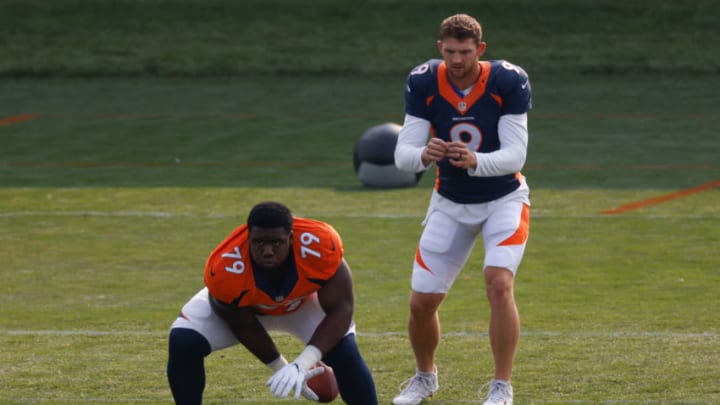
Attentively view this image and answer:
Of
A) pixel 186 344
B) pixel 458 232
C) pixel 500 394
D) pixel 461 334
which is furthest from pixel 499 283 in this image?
pixel 461 334

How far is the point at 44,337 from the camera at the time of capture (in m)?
8.94

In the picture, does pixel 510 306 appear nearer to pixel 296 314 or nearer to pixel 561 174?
pixel 296 314

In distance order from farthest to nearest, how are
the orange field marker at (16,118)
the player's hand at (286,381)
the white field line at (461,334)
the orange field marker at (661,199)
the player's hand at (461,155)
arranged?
the orange field marker at (16,118), the orange field marker at (661,199), the white field line at (461,334), the player's hand at (461,155), the player's hand at (286,381)

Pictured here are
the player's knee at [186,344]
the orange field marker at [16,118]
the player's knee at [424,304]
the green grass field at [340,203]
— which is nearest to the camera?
the player's knee at [186,344]

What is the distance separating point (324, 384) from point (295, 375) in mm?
581

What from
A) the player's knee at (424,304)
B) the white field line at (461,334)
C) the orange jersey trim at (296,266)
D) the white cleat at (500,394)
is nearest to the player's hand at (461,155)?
the player's knee at (424,304)

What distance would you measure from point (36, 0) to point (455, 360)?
74.8 ft

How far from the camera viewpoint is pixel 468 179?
7133mm

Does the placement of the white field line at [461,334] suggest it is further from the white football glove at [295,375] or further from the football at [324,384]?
the white football glove at [295,375]

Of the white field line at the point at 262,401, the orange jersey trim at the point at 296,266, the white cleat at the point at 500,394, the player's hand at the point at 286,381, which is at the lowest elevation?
the white field line at the point at 262,401

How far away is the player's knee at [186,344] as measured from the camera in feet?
20.5

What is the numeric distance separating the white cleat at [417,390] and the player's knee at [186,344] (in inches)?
53.9

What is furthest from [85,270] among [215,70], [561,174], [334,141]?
[215,70]

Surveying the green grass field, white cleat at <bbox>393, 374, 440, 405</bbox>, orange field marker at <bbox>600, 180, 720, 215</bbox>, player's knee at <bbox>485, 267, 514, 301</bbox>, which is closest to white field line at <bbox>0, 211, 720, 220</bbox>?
the green grass field
